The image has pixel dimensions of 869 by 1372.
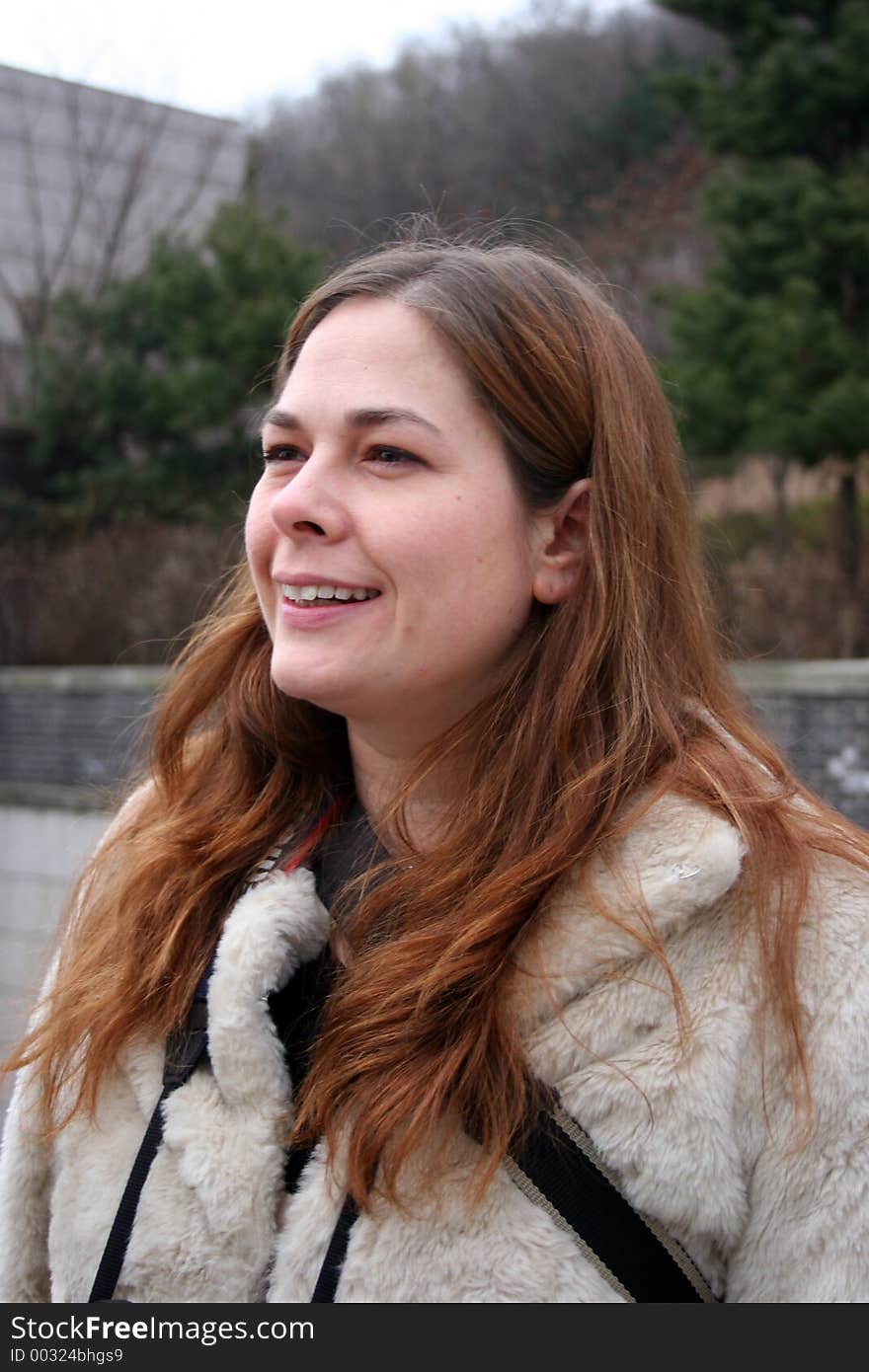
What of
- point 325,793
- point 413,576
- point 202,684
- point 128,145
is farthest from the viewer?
point 128,145

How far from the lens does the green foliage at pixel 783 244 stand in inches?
359

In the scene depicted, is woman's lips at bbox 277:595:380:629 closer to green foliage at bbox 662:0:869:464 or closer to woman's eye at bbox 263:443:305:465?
woman's eye at bbox 263:443:305:465

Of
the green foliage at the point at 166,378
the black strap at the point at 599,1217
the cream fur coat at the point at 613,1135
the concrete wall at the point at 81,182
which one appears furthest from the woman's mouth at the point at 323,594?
the concrete wall at the point at 81,182

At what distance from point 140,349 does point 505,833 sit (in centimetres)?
1363

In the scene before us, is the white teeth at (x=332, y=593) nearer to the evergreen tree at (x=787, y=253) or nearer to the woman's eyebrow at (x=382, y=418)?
the woman's eyebrow at (x=382, y=418)

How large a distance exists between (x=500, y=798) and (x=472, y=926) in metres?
0.20

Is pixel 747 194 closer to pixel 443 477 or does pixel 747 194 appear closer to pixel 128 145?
pixel 443 477

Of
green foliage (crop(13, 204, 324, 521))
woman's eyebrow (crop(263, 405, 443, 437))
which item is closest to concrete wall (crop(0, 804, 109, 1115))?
green foliage (crop(13, 204, 324, 521))

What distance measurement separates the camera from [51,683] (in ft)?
32.8

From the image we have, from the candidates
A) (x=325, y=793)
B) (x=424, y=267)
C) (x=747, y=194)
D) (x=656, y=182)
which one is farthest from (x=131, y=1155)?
(x=656, y=182)

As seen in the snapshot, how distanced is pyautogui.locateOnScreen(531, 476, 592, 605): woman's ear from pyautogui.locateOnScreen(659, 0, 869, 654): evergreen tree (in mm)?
6780

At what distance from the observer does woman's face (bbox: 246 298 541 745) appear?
1.74m

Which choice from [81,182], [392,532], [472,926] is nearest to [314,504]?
[392,532]

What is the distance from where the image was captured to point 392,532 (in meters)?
1.72
